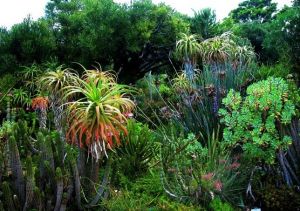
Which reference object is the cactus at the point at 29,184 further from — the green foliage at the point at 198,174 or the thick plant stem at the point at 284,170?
the thick plant stem at the point at 284,170

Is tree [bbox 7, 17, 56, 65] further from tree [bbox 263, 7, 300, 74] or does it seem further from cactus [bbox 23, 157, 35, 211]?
cactus [bbox 23, 157, 35, 211]

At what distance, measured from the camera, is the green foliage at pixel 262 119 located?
5.12m

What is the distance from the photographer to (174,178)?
502 centimetres

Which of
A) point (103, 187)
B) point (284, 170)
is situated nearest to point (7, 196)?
point (103, 187)

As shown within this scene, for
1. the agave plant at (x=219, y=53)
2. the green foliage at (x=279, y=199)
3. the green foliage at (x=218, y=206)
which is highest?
the agave plant at (x=219, y=53)

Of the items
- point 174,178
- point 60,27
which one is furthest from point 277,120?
point 60,27

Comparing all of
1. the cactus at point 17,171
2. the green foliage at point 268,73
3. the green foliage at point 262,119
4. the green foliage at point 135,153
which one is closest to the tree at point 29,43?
the green foliage at point 268,73

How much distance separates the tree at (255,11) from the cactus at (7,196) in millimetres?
27578

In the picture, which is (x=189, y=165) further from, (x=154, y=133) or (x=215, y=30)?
(x=215, y=30)

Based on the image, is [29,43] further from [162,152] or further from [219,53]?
[162,152]

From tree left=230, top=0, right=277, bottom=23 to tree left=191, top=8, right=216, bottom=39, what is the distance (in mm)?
11856

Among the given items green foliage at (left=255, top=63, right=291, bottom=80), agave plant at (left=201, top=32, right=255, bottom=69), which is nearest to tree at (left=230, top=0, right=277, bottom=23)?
green foliage at (left=255, top=63, right=291, bottom=80)

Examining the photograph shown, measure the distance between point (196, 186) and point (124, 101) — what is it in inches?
49.4

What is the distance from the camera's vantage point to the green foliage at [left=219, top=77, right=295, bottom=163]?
16.8 feet
